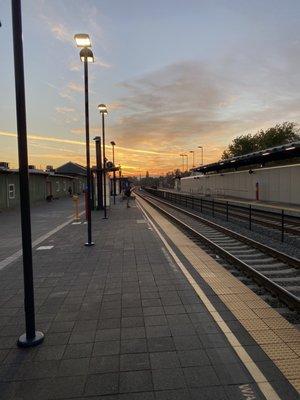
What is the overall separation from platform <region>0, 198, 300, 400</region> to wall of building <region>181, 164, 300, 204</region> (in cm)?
2357

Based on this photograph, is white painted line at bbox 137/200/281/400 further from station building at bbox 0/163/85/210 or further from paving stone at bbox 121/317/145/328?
station building at bbox 0/163/85/210

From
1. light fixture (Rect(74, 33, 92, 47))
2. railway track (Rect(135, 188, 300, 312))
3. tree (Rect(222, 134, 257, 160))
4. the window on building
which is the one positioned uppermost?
tree (Rect(222, 134, 257, 160))

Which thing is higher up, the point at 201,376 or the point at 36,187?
the point at 36,187

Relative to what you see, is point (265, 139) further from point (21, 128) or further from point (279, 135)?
point (21, 128)

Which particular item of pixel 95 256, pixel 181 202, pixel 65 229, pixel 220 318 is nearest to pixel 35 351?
pixel 220 318

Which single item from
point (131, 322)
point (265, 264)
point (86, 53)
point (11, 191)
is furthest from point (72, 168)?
point (131, 322)

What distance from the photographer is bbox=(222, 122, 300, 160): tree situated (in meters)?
71.9

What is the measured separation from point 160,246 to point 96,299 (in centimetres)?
577

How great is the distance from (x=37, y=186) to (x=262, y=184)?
25.2 m

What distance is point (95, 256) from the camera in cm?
1096

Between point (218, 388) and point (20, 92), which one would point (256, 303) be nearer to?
point (218, 388)

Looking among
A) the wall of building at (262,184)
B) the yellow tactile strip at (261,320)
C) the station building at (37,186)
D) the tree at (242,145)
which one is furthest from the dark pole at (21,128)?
the tree at (242,145)

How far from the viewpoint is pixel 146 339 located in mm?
5027

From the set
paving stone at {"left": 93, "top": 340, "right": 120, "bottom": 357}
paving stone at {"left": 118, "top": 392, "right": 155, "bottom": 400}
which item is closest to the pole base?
paving stone at {"left": 93, "top": 340, "right": 120, "bottom": 357}
